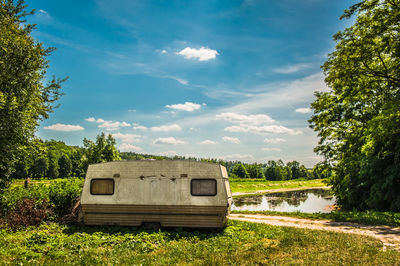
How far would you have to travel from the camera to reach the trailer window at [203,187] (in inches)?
383

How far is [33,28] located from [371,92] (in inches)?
927

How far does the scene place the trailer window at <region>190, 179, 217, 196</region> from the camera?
972 centimetres

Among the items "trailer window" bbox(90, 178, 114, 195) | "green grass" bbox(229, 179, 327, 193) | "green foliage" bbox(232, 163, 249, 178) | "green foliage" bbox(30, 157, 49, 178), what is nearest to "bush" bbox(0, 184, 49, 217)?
"trailer window" bbox(90, 178, 114, 195)

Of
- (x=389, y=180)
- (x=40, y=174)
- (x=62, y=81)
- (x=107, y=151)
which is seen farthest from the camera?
(x=40, y=174)

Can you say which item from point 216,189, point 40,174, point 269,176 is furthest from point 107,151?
point 269,176

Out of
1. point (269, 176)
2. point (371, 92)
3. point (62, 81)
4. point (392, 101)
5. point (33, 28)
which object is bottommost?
point (269, 176)

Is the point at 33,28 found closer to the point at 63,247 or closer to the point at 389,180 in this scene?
the point at 63,247

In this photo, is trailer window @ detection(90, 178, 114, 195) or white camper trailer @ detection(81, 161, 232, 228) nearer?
white camper trailer @ detection(81, 161, 232, 228)

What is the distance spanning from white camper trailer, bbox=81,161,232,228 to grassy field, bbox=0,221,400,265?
560mm

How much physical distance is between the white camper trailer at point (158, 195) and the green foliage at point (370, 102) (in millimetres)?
10660

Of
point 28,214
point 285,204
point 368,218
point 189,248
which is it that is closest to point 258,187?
point 285,204

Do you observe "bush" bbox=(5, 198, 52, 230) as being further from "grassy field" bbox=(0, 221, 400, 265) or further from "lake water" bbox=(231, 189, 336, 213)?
"lake water" bbox=(231, 189, 336, 213)

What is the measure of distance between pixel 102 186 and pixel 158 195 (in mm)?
2388

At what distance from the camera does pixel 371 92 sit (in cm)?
1772
